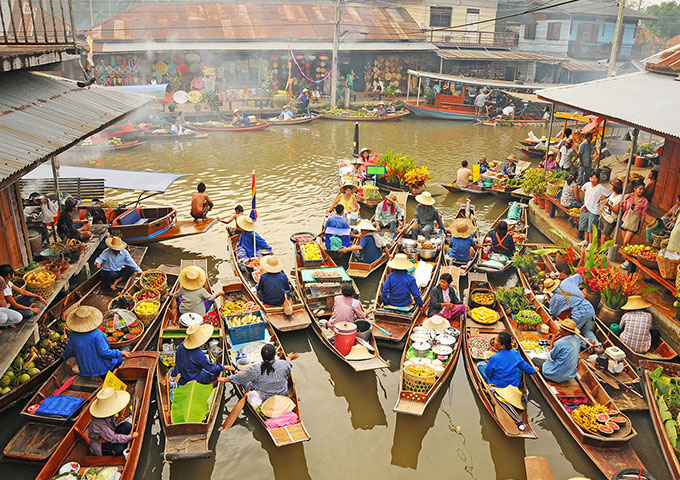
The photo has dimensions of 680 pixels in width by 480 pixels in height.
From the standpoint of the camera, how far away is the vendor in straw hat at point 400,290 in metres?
9.81

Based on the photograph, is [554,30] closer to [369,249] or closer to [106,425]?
[369,249]

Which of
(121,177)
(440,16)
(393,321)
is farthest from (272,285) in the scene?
(440,16)

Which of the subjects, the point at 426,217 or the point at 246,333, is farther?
the point at 426,217

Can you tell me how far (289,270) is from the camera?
13.2m

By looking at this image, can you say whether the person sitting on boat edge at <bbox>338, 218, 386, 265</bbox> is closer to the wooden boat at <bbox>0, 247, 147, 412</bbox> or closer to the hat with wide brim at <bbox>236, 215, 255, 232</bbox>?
the hat with wide brim at <bbox>236, 215, 255, 232</bbox>

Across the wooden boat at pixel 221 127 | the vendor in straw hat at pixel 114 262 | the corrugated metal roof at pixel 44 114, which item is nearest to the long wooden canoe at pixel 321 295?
the vendor in straw hat at pixel 114 262

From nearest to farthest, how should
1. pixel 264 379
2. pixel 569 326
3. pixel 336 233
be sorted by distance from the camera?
pixel 264 379, pixel 569 326, pixel 336 233

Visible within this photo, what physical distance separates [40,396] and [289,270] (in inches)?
257

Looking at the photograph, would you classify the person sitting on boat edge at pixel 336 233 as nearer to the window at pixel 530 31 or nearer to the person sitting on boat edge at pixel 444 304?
the person sitting on boat edge at pixel 444 304

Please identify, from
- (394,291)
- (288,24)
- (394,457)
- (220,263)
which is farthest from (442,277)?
(288,24)

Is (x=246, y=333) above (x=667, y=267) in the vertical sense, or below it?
below

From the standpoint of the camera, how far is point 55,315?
9789mm

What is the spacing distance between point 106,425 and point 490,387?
533cm

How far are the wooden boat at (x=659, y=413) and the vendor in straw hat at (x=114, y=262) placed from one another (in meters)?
9.78
